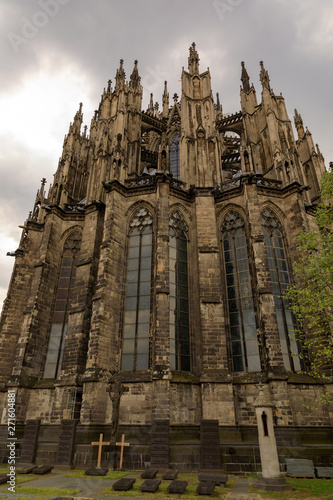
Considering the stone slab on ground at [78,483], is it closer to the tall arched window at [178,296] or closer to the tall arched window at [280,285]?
the tall arched window at [178,296]

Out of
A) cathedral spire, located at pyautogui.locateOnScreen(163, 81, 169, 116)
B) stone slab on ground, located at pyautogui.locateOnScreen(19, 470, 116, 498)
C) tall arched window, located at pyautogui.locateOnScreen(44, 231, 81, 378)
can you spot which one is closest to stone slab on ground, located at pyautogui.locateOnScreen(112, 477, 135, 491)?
stone slab on ground, located at pyautogui.locateOnScreen(19, 470, 116, 498)

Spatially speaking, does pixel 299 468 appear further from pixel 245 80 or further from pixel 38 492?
pixel 245 80

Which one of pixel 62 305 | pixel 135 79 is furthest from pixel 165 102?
pixel 62 305

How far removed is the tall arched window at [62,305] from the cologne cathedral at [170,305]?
0.07m

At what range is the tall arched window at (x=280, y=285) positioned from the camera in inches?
594

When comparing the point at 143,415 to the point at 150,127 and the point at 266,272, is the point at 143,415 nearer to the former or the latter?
the point at 266,272

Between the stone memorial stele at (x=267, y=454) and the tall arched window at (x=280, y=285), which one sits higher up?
the tall arched window at (x=280, y=285)

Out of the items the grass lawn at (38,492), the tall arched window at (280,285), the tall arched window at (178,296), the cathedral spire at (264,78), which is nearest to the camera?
the grass lawn at (38,492)

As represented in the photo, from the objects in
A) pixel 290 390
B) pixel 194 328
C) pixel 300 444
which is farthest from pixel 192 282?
pixel 300 444

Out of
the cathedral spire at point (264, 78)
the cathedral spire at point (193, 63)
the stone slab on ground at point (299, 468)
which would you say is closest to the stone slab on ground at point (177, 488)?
the stone slab on ground at point (299, 468)

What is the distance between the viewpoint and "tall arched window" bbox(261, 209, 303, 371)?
15.1 meters

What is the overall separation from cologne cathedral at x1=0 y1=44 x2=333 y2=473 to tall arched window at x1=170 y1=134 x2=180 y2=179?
→ 4.95 m

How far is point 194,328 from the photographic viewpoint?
16031 mm

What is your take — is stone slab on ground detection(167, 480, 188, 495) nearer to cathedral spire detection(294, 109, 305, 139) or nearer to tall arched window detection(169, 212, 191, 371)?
tall arched window detection(169, 212, 191, 371)
